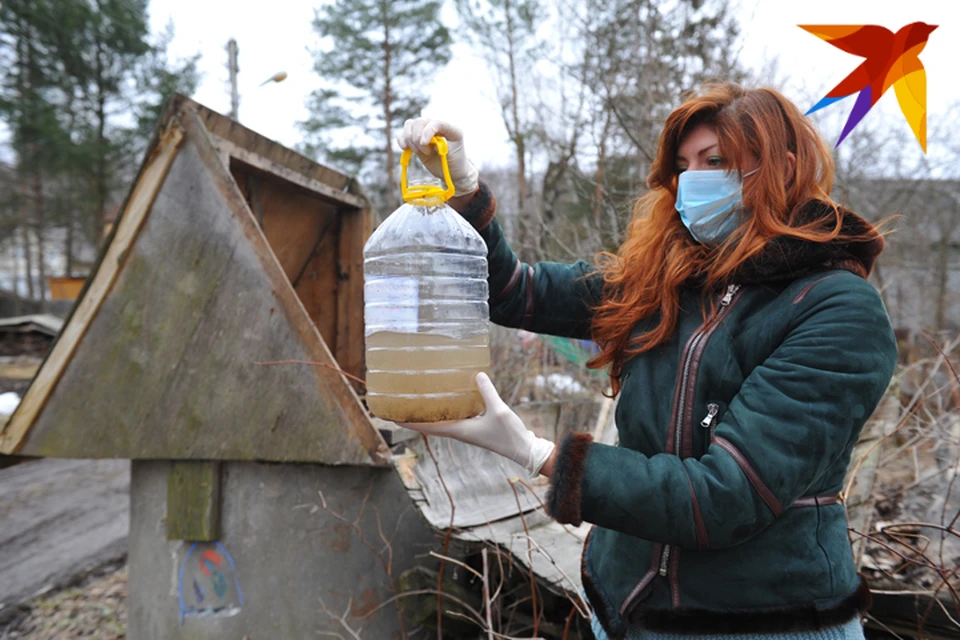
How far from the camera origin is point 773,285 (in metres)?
1.47

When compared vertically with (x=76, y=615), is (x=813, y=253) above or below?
above

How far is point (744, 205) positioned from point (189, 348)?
9.45 feet

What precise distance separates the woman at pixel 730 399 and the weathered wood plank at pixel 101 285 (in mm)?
2292

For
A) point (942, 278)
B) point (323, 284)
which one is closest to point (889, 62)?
point (323, 284)

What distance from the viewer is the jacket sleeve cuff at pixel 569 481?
1.32m

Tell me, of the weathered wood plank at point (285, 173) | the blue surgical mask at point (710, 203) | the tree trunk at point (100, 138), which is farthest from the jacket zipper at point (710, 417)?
the tree trunk at point (100, 138)

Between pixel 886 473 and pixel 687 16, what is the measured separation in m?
5.05

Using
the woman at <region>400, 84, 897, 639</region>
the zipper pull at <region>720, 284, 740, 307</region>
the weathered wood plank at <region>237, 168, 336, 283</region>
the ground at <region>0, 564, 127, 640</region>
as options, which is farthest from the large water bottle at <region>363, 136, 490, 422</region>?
the ground at <region>0, 564, 127, 640</region>

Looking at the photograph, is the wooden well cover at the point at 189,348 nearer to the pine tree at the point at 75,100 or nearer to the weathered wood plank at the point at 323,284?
the weathered wood plank at the point at 323,284

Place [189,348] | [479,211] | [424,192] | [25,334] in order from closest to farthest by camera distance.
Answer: [424,192] → [479,211] → [189,348] → [25,334]

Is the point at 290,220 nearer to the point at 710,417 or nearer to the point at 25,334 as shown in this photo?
the point at 710,417

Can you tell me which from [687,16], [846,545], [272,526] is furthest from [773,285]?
[687,16]

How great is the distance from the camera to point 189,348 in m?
3.33

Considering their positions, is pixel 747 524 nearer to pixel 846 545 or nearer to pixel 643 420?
pixel 643 420
